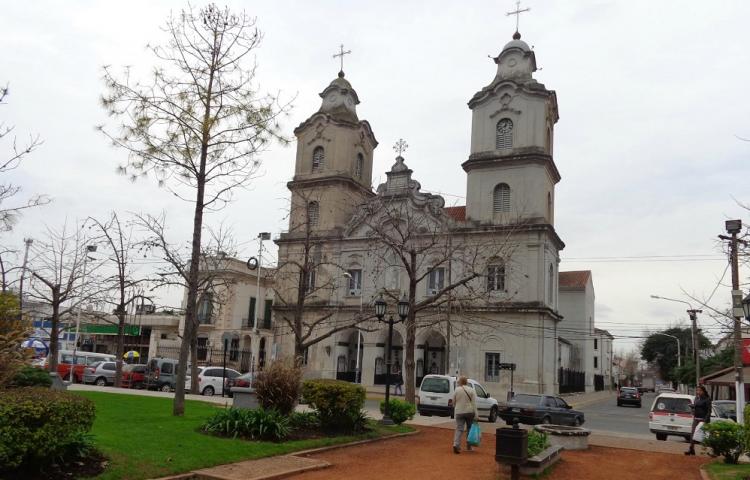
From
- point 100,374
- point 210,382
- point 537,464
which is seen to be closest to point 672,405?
point 537,464

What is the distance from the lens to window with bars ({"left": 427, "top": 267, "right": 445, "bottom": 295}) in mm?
41250

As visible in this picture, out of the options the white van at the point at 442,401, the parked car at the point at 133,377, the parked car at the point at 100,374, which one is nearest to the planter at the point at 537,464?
the white van at the point at 442,401

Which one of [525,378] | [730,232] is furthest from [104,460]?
[525,378]

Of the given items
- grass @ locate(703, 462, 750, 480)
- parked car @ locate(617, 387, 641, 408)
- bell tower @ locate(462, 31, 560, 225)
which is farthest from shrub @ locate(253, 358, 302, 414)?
parked car @ locate(617, 387, 641, 408)

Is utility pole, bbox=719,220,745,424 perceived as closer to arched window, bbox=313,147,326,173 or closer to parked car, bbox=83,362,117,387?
parked car, bbox=83,362,117,387

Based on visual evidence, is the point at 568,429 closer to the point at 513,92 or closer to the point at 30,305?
the point at 30,305

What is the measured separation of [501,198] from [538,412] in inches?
805

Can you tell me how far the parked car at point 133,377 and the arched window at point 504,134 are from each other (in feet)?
83.4

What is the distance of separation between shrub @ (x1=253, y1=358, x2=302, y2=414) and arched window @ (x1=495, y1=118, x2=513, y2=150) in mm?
29973

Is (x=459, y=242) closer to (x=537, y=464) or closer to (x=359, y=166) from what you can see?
(x=359, y=166)

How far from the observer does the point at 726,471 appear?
41.1 ft

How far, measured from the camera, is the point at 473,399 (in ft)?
47.6

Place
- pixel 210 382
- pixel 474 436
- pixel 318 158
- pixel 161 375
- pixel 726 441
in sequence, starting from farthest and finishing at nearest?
1. pixel 318 158
2. pixel 161 375
3. pixel 210 382
4. pixel 474 436
5. pixel 726 441

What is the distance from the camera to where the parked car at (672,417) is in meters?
20.5
